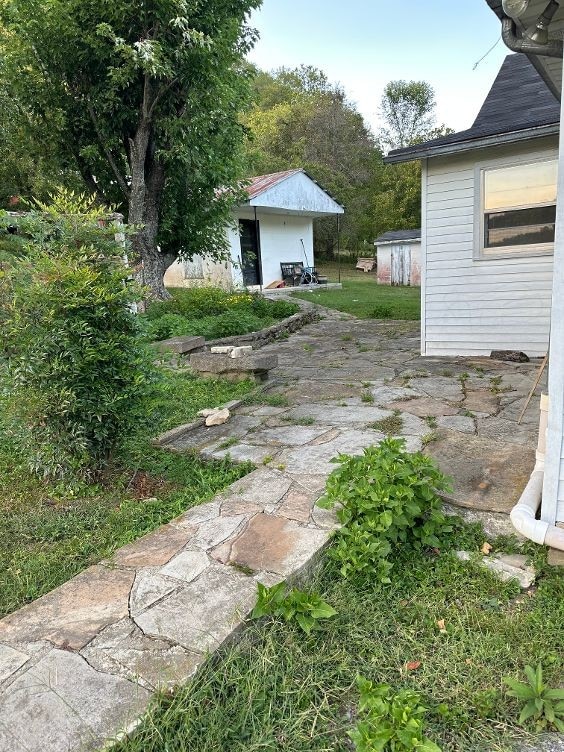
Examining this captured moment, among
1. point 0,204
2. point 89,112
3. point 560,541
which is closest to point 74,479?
point 560,541

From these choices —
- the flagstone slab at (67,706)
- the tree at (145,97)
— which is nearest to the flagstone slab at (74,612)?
the flagstone slab at (67,706)

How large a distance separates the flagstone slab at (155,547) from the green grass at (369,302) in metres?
8.09

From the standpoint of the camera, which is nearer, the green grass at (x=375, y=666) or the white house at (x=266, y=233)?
the green grass at (x=375, y=666)

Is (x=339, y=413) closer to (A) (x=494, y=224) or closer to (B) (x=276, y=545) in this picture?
(B) (x=276, y=545)

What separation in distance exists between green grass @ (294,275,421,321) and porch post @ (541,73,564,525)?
25.5 ft

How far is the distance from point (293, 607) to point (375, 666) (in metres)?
0.32

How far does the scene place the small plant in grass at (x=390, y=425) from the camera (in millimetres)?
3490

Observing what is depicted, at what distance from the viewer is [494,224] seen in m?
5.88

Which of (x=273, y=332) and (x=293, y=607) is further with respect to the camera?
(x=273, y=332)

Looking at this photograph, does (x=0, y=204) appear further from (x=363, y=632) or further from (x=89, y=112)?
(x=363, y=632)

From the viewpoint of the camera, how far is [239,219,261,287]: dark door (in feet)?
51.4

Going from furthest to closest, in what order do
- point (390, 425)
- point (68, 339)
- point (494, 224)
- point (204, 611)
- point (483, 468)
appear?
point (494, 224)
point (390, 425)
point (483, 468)
point (68, 339)
point (204, 611)

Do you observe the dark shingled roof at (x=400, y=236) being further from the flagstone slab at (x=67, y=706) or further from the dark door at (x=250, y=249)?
the flagstone slab at (x=67, y=706)

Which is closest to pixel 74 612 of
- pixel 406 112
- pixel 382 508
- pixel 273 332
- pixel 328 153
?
pixel 382 508
